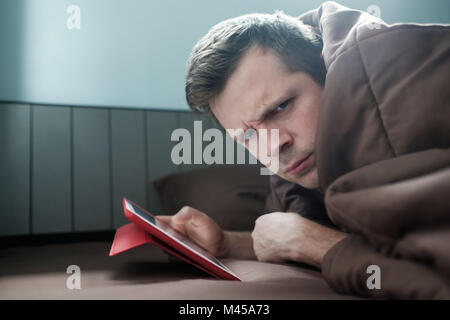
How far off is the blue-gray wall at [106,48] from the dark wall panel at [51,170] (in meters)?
0.07

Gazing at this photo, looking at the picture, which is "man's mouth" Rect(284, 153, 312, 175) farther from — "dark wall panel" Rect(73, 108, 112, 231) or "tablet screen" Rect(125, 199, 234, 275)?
"dark wall panel" Rect(73, 108, 112, 231)

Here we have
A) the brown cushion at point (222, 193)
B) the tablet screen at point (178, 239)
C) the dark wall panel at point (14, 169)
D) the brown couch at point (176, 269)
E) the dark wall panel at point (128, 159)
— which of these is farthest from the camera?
the dark wall panel at point (128, 159)

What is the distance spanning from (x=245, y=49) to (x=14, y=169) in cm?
98

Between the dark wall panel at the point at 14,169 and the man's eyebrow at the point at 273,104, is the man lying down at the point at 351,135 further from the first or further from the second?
the dark wall panel at the point at 14,169

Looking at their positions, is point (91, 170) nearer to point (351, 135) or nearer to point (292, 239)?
point (292, 239)

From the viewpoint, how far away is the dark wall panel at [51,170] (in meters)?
1.37

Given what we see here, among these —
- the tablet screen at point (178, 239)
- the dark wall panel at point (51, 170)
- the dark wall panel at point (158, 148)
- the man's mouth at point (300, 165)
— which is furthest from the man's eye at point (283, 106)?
the dark wall panel at point (51, 170)

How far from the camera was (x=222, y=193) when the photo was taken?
4.25 feet

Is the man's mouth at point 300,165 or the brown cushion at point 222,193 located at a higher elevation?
the man's mouth at point 300,165

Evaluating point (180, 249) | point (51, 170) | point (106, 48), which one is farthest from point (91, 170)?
point (180, 249)

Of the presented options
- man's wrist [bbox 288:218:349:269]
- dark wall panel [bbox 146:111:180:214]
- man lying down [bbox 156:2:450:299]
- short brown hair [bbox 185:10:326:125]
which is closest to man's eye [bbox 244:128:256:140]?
man lying down [bbox 156:2:450:299]

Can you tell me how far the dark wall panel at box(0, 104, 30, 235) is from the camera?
1.33 m

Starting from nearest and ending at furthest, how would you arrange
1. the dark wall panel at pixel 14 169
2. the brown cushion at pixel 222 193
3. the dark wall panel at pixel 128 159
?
Result: the brown cushion at pixel 222 193 → the dark wall panel at pixel 14 169 → the dark wall panel at pixel 128 159
